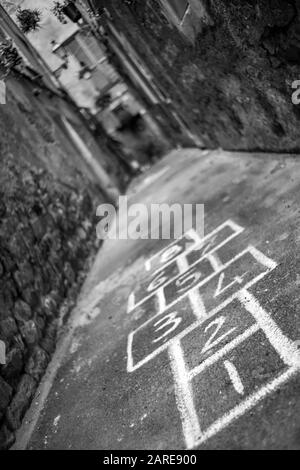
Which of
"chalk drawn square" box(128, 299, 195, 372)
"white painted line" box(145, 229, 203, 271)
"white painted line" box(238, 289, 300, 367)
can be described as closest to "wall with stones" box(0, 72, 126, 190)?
"white painted line" box(145, 229, 203, 271)

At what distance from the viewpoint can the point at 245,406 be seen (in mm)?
3445

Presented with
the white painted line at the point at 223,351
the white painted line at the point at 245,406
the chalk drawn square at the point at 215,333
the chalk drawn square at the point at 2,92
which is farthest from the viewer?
the chalk drawn square at the point at 2,92

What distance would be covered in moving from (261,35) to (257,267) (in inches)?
144

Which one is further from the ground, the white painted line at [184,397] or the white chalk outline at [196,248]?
the white chalk outline at [196,248]

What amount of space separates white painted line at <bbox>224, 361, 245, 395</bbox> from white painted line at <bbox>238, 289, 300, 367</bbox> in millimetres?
454

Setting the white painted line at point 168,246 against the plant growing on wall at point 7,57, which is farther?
the plant growing on wall at point 7,57

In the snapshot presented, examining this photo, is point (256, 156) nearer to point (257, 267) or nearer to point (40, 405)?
point (257, 267)

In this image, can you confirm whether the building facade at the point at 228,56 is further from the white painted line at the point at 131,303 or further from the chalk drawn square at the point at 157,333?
the white painted line at the point at 131,303

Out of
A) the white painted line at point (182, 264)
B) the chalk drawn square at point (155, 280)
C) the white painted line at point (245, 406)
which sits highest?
the chalk drawn square at point (155, 280)

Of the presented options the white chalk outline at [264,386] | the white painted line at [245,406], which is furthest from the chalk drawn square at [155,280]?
the white painted line at [245,406]

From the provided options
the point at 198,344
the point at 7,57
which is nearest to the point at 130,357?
the point at 198,344

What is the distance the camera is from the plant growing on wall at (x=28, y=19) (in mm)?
7465

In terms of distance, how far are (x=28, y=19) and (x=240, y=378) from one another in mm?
7546

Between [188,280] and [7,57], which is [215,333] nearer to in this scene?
[188,280]
